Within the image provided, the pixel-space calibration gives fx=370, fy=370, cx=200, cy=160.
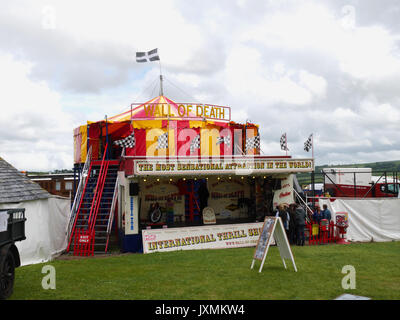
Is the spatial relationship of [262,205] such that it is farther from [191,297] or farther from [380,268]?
[191,297]

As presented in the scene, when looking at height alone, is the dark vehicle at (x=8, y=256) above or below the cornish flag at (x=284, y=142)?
below

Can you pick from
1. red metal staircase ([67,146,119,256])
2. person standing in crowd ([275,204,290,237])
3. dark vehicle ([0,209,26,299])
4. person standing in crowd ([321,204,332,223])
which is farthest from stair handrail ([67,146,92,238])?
person standing in crowd ([321,204,332,223])

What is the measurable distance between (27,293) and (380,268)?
9226 mm

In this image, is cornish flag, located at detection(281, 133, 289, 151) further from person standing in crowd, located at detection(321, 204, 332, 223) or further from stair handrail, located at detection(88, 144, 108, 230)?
stair handrail, located at detection(88, 144, 108, 230)

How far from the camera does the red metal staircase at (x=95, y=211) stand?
15039mm

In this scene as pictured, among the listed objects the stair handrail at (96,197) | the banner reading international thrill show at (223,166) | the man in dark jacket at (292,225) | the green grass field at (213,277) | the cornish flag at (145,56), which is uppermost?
the cornish flag at (145,56)

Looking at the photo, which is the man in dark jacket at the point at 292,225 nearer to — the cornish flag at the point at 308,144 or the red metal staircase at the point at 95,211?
the cornish flag at the point at 308,144

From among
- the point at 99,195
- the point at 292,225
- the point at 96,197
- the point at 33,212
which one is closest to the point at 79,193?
the point at 96,197

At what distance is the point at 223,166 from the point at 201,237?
3.11 m

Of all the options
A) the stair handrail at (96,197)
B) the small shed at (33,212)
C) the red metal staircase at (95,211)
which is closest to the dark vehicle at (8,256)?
the small shed at (33,212)

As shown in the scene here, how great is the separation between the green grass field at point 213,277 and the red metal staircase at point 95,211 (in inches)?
68.7

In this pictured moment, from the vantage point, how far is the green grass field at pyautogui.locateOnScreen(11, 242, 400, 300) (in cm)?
803

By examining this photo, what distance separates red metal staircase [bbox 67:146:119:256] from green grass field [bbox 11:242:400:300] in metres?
1.75
